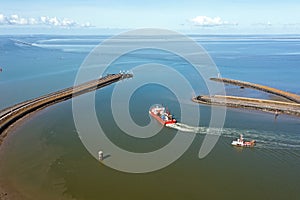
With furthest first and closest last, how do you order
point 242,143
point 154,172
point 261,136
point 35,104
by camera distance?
1. point 35,104
2. point 261,136
3. point 242,143
4. point 154,172

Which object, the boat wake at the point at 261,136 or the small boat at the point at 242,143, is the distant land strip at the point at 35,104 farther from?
the small boat at the point at 242,143

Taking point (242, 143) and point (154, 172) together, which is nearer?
point (154, 172)

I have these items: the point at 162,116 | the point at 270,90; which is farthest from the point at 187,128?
the point at 270,90

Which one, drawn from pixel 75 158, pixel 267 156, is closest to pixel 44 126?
pixel 75 158

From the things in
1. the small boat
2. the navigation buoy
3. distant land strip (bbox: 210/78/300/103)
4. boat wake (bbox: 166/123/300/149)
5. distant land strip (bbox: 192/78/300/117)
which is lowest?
the navigation buoy

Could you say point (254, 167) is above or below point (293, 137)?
below

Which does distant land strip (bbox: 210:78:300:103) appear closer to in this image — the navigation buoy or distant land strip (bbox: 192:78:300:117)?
distant land strip (bbox: 192:78:300:117)

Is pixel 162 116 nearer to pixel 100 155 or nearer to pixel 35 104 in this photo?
pixel 100 155

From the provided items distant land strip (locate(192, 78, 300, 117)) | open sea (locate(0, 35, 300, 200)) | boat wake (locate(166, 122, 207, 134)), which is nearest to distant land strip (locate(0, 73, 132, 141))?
open sea (locate(0, 35, 300, 200))

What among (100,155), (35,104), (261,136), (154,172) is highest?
(35,104)

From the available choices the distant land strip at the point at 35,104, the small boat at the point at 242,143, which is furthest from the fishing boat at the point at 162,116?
the distant land strip at the point at 35,104

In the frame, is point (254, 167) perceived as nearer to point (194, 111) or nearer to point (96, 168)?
point (96, 168)
